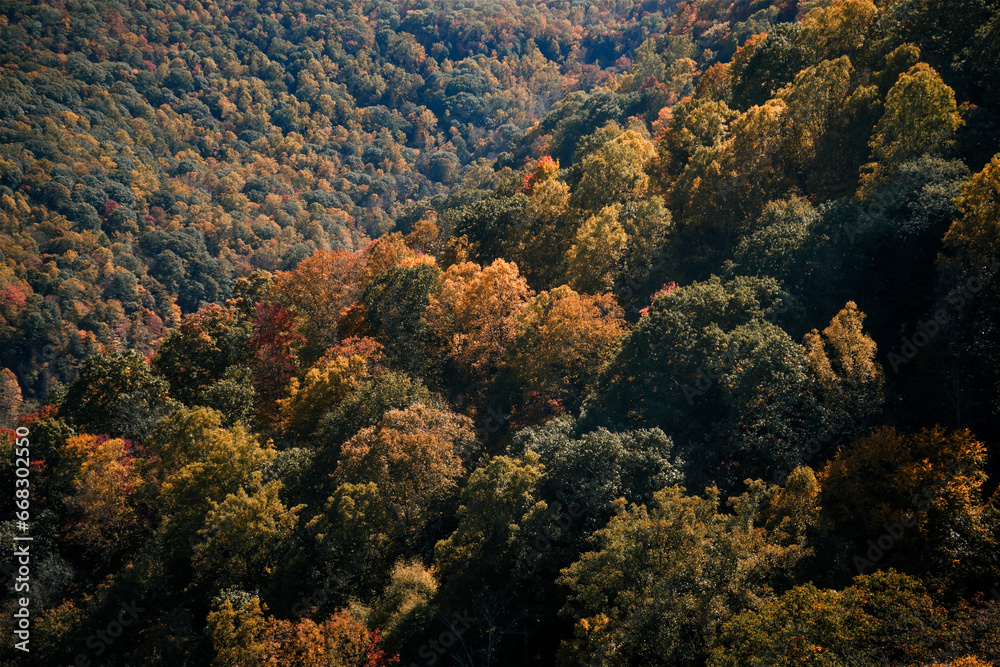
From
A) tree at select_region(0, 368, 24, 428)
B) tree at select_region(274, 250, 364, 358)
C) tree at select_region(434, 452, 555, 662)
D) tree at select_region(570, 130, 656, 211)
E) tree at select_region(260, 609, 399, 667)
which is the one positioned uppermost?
tree at select_region(570, 130, 656, 211)

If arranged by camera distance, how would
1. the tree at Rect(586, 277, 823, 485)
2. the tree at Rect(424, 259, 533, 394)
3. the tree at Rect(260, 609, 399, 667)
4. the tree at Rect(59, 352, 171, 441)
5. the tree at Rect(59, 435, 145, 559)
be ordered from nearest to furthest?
1. the tree at Rect(260, 609, 399, 667)
2. the tree at Rect(586, 277, 823, 485)
3. the tree at Rect(59, 435, 145, 559)
4. the tree at Rect(424, 259, 533, 394)
5. the tree at Rect(59, 352, 171, 441)

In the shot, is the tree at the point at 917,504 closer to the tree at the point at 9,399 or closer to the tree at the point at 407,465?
the tree at the point at 407,465

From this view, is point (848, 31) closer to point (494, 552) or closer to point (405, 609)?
point (494, 552)

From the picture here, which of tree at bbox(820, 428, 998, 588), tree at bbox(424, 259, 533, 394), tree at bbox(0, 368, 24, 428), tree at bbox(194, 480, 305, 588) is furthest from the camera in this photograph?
tree at bbox(0, 368, 24, 428)

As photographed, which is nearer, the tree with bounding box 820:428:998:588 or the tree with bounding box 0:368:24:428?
the tree with bounding box 820:428:998:588

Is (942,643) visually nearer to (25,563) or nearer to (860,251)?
(860,251)

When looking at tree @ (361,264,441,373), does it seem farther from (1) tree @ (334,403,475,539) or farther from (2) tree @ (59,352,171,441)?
(2) tree @ (59,352,171,441)

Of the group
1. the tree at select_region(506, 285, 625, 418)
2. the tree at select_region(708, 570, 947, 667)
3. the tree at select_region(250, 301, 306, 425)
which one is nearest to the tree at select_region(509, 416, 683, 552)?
the tree at select_region(708, 570, 947, 667)

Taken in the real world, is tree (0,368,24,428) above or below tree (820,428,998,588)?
below

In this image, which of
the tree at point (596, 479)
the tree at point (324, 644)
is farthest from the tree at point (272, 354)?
the tree at point (596, 479)
